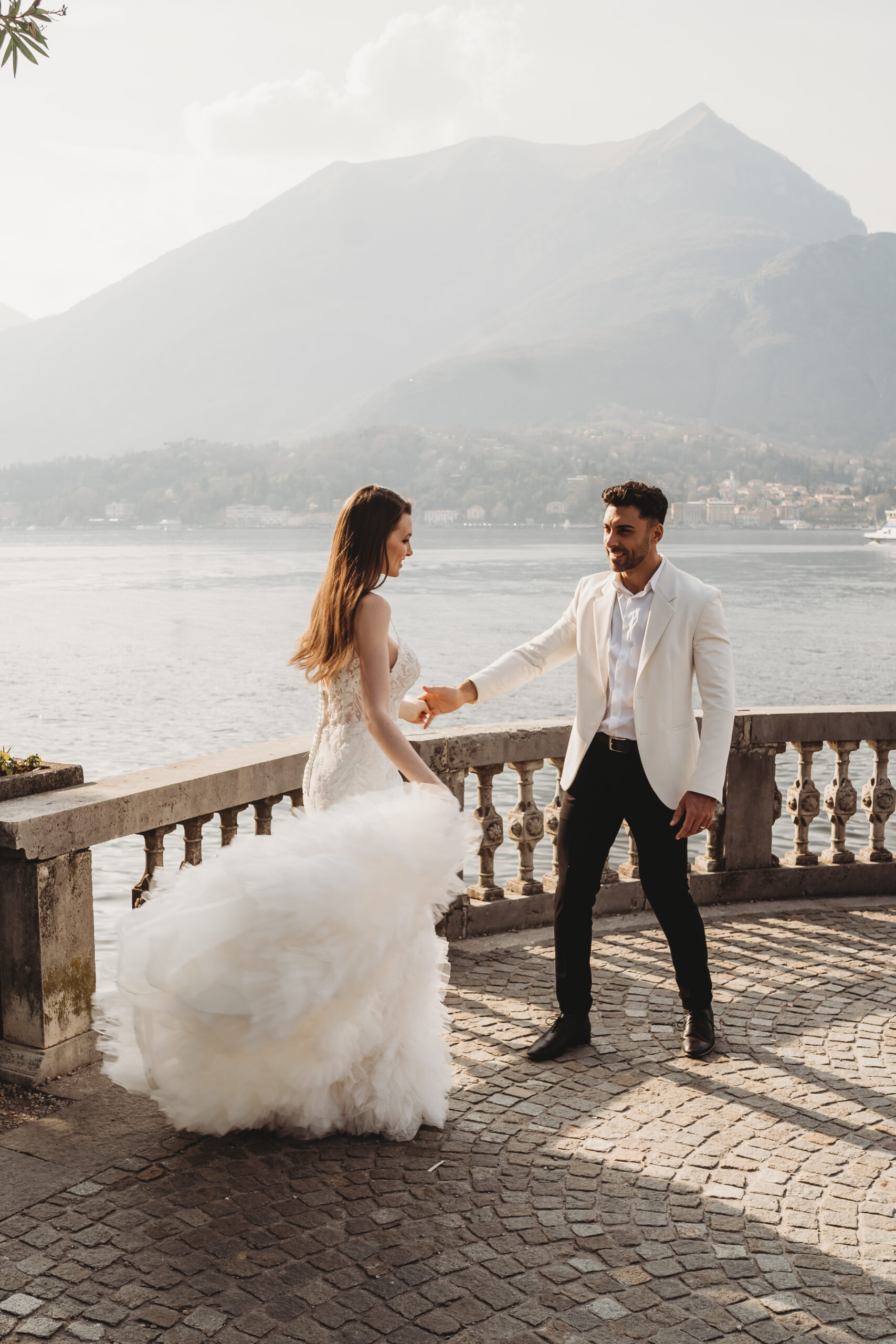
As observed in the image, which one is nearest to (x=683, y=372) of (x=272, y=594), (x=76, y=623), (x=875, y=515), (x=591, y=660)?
(x=875, y=515)

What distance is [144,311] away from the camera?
196 meters

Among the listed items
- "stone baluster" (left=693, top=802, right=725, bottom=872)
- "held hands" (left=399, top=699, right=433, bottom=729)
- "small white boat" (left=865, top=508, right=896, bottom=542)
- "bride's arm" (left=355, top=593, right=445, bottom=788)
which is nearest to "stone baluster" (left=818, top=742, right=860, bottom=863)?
"stone baluster" (left=693, top=802, right=725, bottom=872)

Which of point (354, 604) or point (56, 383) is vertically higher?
point (56, 383)

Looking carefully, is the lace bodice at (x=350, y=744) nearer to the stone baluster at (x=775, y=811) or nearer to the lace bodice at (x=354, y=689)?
the lace bodice at (x=354, y=689)

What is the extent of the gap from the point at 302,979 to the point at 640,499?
1964mm

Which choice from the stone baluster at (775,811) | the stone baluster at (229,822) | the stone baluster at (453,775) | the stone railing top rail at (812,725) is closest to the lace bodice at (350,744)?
the stone baluster at (229,822)

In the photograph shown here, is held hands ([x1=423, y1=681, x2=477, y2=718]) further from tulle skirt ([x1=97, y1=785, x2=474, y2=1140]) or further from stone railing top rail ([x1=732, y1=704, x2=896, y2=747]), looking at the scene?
stone railing top rail ([x1=732, y1=704, x2=896, y2=747])

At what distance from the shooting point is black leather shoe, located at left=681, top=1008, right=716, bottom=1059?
411cm

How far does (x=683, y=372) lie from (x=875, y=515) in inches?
2065

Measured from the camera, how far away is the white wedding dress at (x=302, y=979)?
3.14 metres

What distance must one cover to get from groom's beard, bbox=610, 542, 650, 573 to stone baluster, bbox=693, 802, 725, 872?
2.26m

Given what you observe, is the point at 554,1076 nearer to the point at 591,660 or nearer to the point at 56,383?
the point at 591,660

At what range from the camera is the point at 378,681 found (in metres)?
3.65

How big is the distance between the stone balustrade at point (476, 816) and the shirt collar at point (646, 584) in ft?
4.19
